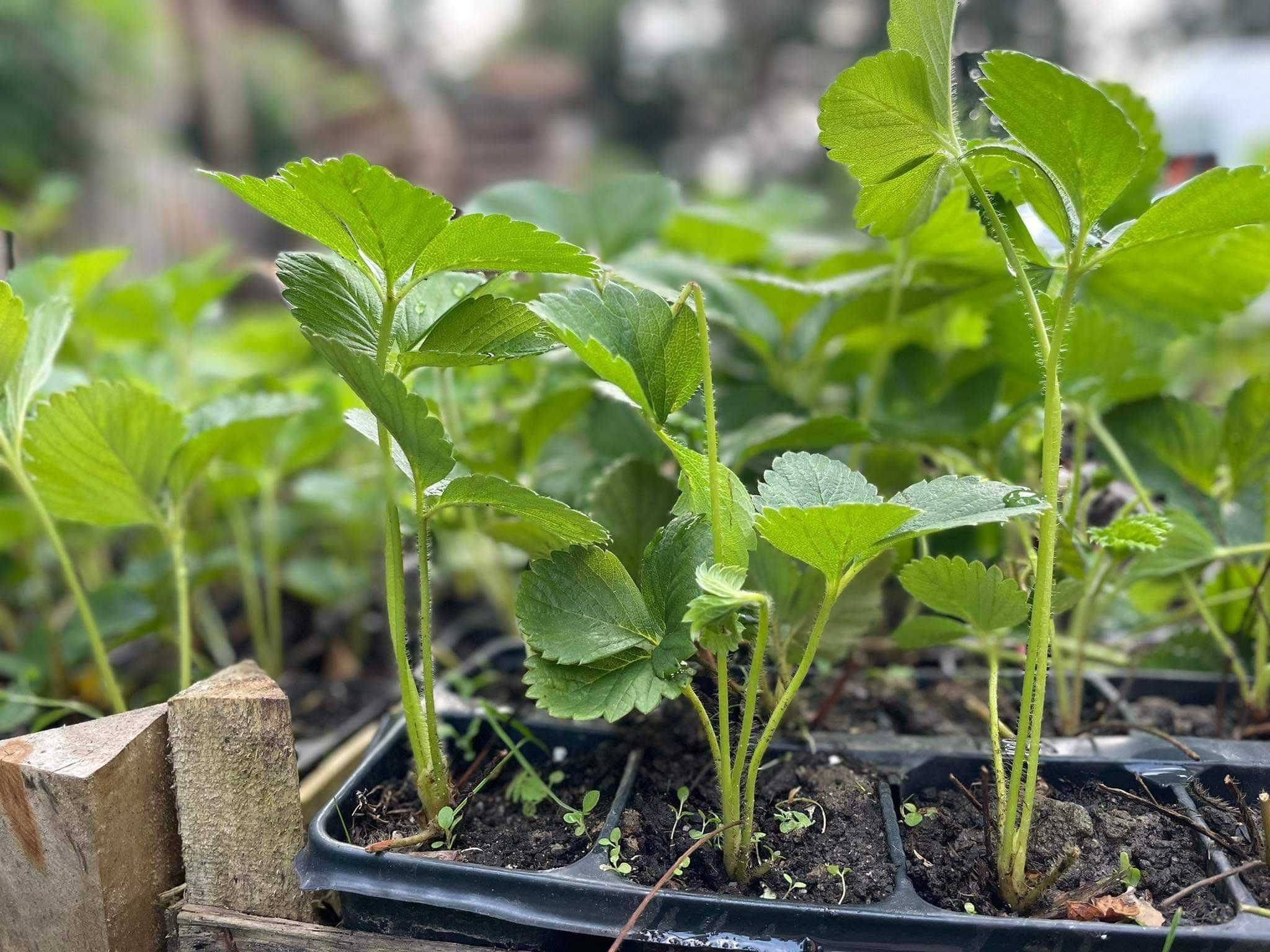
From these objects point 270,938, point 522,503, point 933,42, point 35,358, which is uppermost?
point 933,42

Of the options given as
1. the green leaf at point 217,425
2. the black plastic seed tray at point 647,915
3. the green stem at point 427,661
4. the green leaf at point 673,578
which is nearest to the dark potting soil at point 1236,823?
the black plastic seed tray at point 647,915

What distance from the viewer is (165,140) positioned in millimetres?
3998

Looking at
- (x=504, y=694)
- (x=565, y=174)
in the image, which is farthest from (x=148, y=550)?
(x=565, y=174)

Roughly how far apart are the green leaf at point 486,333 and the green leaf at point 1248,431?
1.82 ft

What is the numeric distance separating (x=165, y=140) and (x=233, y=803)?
14.6 ft

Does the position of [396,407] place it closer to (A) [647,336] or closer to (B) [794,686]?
(A) [647,336]

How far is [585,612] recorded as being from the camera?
0.46m

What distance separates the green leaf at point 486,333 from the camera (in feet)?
1.49

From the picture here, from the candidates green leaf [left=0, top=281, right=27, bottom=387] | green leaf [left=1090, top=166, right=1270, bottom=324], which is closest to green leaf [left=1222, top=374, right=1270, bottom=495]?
green leaf [left=1090, top=166, right=1270, bottom=324]

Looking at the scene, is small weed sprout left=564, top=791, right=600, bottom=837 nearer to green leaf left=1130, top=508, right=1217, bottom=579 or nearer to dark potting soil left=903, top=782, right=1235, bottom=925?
dark potting soil left=903, top=782, right=1235, bottom=925

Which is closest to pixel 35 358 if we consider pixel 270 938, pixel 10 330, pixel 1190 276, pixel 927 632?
pixel 10 330

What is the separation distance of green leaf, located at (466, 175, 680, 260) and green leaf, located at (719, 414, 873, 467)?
330 millimetres

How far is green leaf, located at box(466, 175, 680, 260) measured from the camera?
2.97 feet

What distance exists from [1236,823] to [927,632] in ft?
0.68
